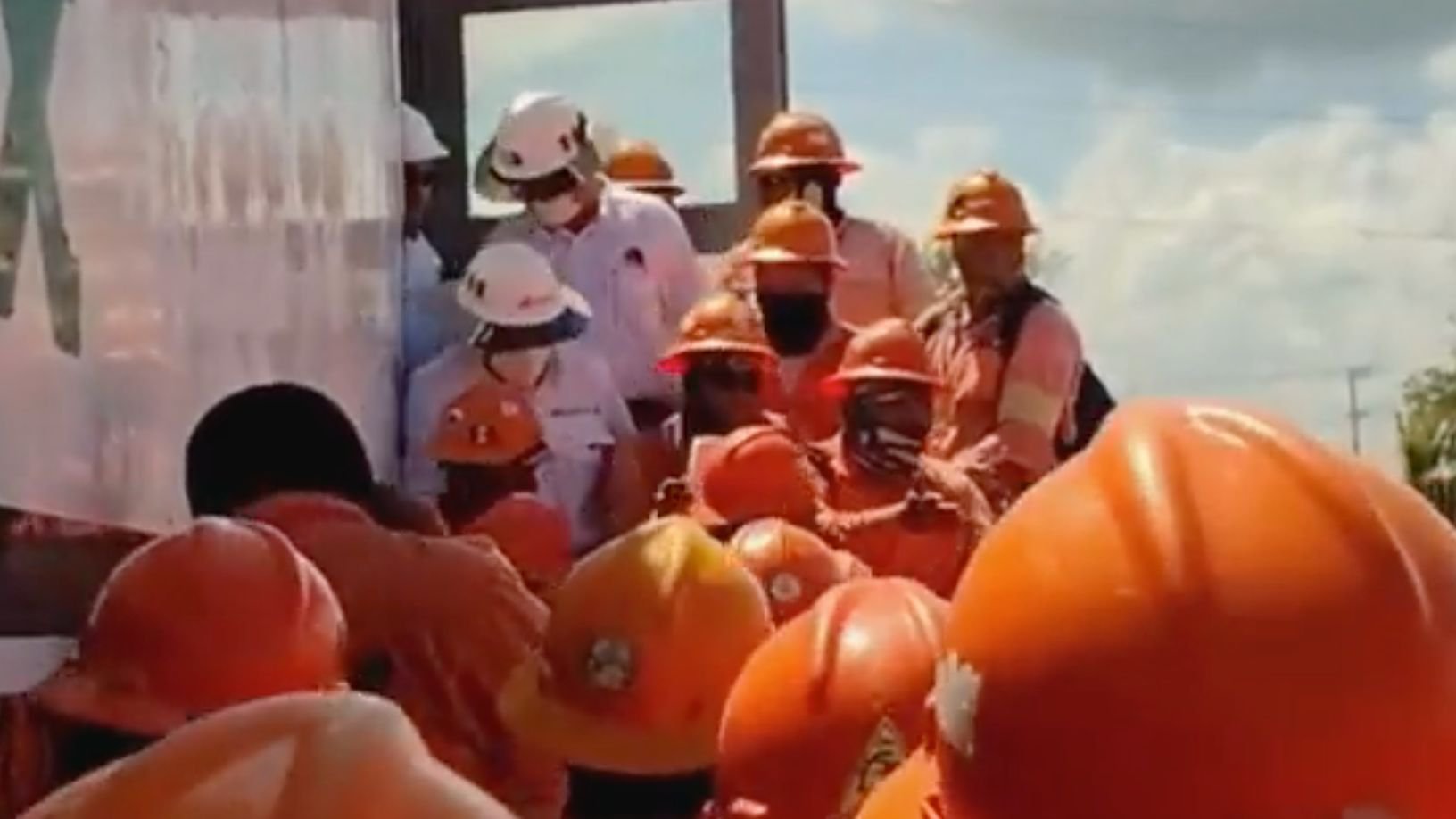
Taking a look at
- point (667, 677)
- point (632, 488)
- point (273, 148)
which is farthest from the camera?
point (632, 488)

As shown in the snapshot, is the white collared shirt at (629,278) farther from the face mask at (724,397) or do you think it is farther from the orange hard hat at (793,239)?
the face mask at (724,397)

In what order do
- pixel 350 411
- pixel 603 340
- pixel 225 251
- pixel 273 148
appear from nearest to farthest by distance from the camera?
pixel 225 251 < pixel 273 148 < pixel 350 411 < pixel 603 340

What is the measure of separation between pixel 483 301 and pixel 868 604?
15.4 feet

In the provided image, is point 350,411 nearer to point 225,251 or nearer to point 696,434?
point 696,434

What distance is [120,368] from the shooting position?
17.1 feet

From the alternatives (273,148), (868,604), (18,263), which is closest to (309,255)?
(273,148)

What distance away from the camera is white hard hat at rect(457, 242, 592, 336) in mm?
8586

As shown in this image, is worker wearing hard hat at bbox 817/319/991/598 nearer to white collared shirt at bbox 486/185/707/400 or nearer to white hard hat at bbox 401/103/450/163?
white collared shirt at bbox 486/185/707/400

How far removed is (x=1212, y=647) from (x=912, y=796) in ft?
1.48

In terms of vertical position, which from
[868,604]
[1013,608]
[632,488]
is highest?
[1013,608]

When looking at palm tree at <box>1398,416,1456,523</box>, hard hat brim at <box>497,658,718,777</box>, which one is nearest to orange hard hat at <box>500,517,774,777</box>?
hard hat brim at <box>497,658,718,777</box>

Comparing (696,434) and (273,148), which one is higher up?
(273,148)

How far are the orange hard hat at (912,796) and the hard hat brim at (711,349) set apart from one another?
4951 mm

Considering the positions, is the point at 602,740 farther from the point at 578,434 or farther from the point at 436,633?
the point at 578,434
